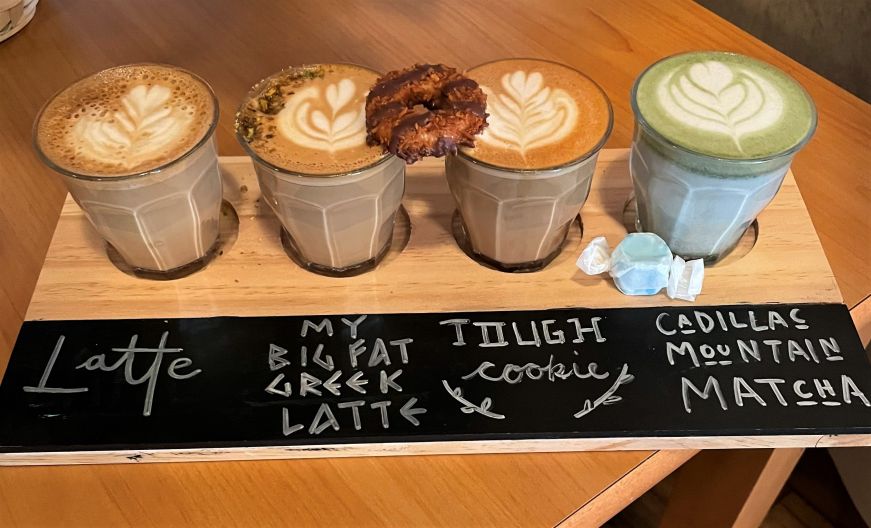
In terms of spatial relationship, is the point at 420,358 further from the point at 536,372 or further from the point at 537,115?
the point at 537,115

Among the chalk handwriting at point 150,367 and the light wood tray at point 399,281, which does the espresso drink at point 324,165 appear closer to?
the light wood tray at point 399,281

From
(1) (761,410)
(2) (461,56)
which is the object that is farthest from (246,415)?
(2) (461,56)

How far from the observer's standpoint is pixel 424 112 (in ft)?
2.08

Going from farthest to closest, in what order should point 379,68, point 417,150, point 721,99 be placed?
point 379,68, point 721,99, point 417,150

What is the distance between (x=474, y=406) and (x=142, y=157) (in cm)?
34

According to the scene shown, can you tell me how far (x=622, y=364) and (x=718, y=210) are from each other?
6.4 inches

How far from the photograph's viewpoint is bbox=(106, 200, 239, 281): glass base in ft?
2.46

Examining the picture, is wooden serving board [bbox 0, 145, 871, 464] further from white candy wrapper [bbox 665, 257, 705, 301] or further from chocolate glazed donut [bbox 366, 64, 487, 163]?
chocolate glazed donut [bbox 366, 64, 487, 163]

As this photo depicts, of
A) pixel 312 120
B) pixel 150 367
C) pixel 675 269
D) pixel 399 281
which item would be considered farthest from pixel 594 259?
pixel 150 367

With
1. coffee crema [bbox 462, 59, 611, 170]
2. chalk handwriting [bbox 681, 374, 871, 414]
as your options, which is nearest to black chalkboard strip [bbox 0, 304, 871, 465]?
chalk handwriting [bbox 681, 374, 871, 414]

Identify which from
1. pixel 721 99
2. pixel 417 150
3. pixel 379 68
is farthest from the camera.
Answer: pixel 379 68

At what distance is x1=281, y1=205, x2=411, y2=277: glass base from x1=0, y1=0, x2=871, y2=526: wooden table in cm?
19

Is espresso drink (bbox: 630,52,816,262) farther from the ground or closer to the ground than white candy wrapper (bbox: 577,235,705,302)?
farther from the ground

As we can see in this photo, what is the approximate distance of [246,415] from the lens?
638mm
